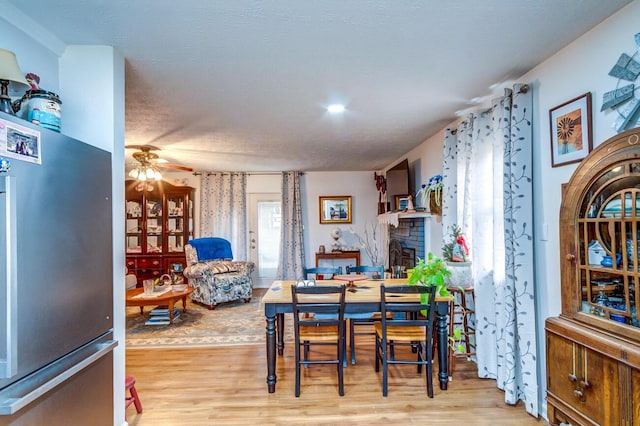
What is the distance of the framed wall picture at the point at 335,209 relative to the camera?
6516 mm

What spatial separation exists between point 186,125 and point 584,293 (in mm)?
3460

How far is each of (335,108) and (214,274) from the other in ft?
10.7

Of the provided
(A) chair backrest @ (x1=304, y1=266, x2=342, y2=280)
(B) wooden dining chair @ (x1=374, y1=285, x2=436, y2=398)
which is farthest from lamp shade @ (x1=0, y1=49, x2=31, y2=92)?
(A) chair backrest @ (x1=304, y1=266, x2=342, y2=280)

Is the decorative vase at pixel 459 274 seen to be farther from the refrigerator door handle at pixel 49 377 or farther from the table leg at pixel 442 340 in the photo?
the refrigerator door handle at pixel 49 377

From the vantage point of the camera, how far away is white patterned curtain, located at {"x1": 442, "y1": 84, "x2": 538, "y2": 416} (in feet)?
7.08

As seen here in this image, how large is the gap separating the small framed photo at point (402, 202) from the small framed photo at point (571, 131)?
2.20 m

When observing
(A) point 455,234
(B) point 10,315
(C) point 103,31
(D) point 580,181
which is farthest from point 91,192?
(A) point 455,234

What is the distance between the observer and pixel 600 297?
1466 mm

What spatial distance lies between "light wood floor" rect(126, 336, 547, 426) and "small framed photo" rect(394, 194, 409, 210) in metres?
2.03

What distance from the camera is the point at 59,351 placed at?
1.25m

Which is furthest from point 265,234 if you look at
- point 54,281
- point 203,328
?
point 54,281

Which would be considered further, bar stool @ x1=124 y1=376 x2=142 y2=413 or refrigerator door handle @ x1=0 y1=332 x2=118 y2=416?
bar stool @ x1=124 y1=376 x2=142 y2=413

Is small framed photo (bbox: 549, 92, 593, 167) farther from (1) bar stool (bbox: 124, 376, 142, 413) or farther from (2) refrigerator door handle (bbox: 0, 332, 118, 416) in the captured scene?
(1) bar stool (bbox: 124, 376, 142, 413)

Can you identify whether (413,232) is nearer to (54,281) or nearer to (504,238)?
(504,238)
